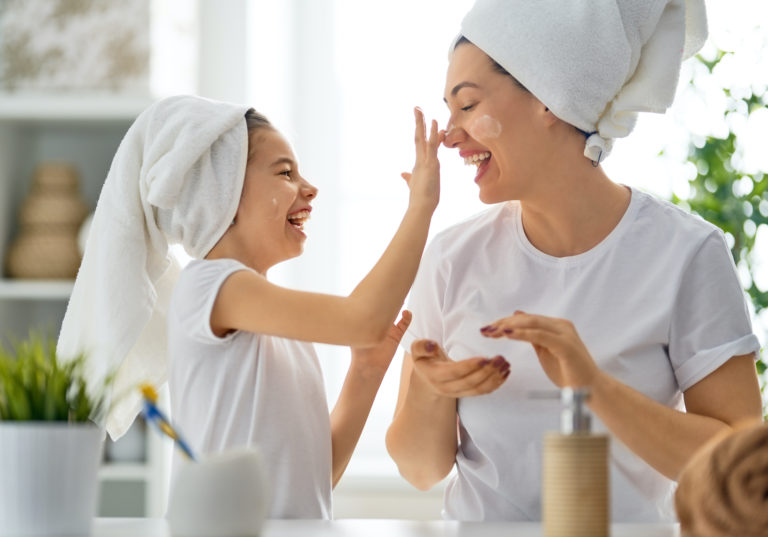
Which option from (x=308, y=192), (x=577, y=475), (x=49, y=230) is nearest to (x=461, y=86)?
(x=308, y=192)

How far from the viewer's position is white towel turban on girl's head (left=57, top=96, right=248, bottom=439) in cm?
148

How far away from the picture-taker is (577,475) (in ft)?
2.97

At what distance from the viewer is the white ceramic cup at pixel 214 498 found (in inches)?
37.7

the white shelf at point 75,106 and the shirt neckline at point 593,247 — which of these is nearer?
the shirt neckline at point 593,247

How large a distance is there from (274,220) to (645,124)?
1.87 metres

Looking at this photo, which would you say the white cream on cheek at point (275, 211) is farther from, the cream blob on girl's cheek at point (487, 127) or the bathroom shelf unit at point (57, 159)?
the bathroom shelf unit at point (57, 159)

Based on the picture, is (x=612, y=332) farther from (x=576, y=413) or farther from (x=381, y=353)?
(x=576, y=413)

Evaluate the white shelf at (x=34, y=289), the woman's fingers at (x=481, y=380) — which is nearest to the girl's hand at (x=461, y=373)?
the woman's fingers at (x=481, y=380)

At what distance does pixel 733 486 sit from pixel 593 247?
847 millimetres

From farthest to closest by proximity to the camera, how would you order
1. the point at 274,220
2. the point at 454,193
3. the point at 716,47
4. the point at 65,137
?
the point at 454,193, the point at 65,137, the point at 716,47, the point at 274,220

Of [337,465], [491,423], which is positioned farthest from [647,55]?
[337,465]

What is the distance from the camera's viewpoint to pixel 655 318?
1.59 m

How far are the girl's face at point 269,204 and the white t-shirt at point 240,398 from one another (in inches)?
5.1

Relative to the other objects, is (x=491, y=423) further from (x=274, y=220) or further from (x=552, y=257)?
(x=274, y=220)
